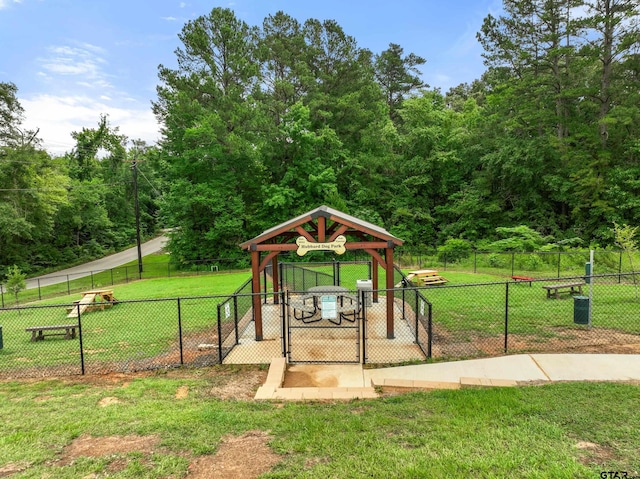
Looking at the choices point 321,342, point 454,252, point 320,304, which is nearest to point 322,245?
point 320,304

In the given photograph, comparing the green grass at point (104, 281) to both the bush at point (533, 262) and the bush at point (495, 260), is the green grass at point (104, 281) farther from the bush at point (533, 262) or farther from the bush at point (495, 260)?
the bush at point (533, 262)

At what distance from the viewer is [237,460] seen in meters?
4.01

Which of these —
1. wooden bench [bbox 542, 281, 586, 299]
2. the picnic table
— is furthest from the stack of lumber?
the picnic table

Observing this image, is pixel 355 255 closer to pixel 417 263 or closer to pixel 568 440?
pixel 417 263

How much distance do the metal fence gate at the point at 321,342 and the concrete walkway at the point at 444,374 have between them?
0.38 metres

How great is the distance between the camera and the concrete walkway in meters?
5.94

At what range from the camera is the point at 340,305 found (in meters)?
10.3

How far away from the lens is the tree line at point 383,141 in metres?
23.4

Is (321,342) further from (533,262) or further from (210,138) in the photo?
(210,138)

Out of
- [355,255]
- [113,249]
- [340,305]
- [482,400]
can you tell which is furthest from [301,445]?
[113,249]

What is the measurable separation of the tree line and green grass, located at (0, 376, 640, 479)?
20.8 metres

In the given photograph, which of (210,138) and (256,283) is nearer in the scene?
(256,283)

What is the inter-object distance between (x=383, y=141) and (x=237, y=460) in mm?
30432

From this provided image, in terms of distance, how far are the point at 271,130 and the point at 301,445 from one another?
27.1 m
